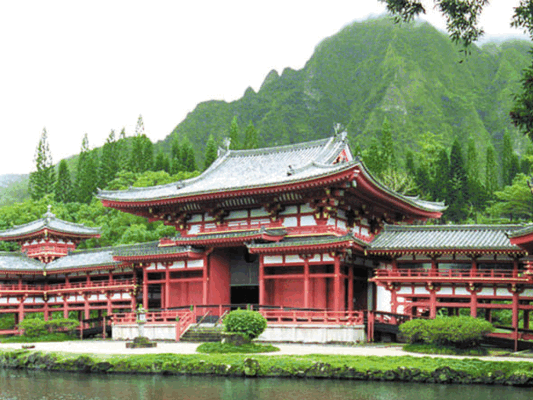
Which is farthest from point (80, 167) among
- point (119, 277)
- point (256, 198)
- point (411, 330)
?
point (411, 330)

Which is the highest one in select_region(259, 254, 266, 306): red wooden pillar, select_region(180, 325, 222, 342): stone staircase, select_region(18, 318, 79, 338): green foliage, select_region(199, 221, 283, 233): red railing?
select_region(199, 221, 283, 233): red railing

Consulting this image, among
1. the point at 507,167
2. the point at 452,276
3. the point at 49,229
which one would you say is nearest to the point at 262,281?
the point at 452,276

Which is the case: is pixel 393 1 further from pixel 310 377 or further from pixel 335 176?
pixel 335 176

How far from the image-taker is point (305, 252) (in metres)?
30.6

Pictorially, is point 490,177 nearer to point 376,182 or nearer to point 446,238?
point 446,238

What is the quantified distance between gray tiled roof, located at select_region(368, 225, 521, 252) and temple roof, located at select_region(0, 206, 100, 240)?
963 inches

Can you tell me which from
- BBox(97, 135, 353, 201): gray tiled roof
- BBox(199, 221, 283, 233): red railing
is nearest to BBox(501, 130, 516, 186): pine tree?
BBox(97, 135, 353, 201): gray tiled roof

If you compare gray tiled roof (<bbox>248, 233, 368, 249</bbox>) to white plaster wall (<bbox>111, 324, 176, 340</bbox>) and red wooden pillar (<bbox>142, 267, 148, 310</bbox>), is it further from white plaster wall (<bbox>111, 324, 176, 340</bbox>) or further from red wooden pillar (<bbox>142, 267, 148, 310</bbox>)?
red wooden pillar (<bbox>142, 267, 148, 310</bbox>)

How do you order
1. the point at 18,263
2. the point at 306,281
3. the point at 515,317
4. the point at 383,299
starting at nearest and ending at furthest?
1. the point at 515,317
2. the point at 306,281
3. the point at 383,299
4. the point at 18,263

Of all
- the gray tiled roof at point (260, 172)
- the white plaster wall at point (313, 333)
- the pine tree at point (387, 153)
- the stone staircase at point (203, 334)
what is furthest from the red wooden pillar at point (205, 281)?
the pine tree at point (387, 153)

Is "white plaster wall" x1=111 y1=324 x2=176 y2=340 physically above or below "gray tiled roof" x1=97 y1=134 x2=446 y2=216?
below

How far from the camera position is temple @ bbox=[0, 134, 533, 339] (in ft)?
94.7

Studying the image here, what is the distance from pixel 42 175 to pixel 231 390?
7046 centimetres

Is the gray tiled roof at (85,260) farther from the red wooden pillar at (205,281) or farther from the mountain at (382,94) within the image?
the mountain at (382,94)
